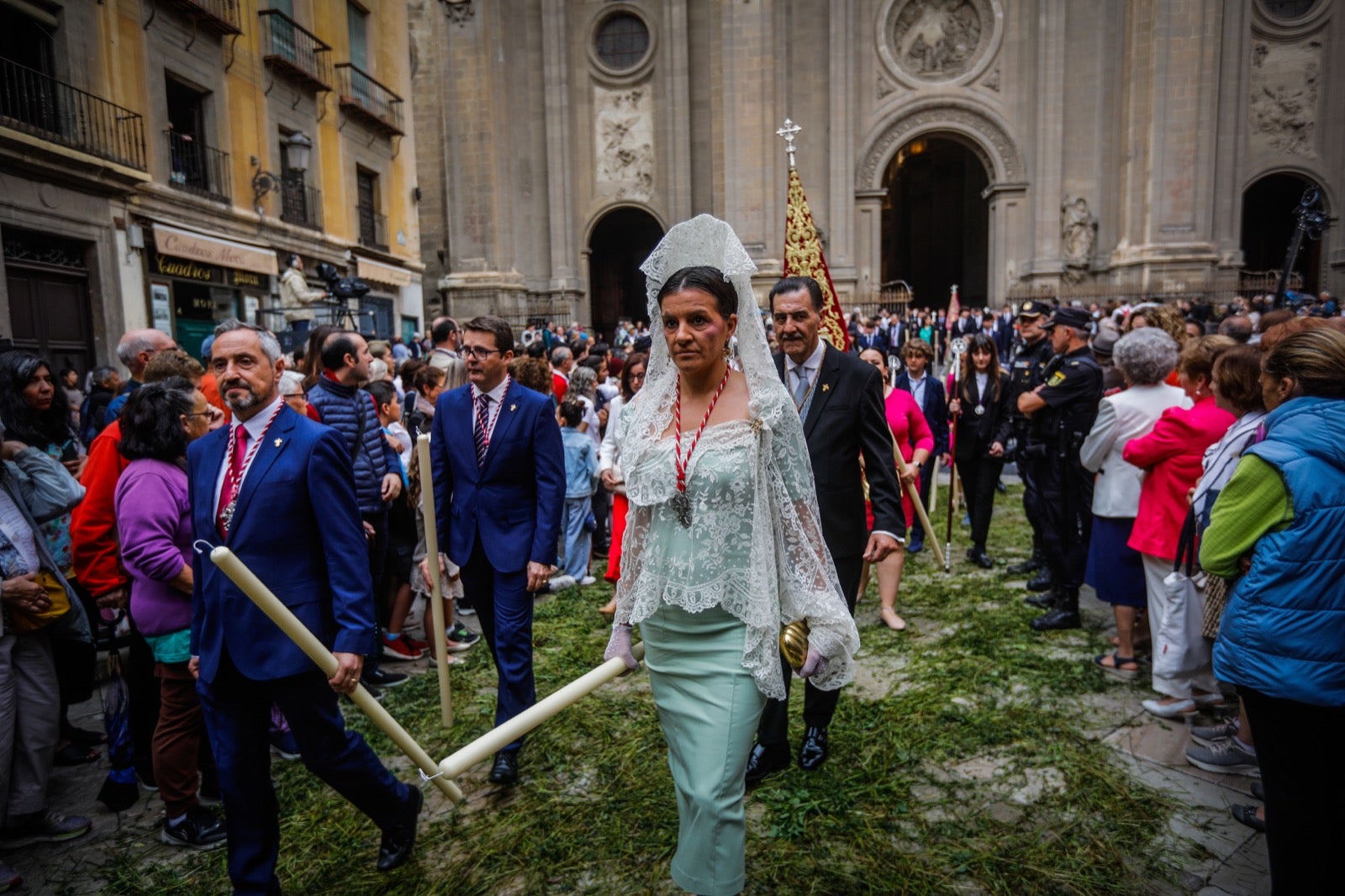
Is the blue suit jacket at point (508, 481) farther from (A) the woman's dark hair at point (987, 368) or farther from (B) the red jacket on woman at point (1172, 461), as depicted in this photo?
(A) the woman's dark hair at point (987, 368)

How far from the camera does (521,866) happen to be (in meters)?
3.21

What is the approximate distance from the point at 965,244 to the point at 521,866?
33.6 m

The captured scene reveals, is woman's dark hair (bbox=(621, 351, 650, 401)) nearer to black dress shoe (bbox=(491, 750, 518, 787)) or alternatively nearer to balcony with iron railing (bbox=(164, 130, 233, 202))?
black dress shoe (bbox=(491, 750, 518, 787))

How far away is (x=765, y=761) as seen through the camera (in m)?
3.78

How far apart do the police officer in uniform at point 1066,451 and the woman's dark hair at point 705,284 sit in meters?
4.02

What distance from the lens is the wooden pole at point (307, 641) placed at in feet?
6.94

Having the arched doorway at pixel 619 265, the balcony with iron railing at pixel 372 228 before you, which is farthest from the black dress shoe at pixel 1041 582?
the arched doorway at pixel 619 265

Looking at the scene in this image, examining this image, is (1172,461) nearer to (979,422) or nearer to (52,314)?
(979,422)

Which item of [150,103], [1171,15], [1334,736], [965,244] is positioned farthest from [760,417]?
[965,244]

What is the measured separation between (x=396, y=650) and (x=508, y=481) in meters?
2.41

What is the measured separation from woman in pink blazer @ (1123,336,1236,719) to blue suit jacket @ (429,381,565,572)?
3.29 metres

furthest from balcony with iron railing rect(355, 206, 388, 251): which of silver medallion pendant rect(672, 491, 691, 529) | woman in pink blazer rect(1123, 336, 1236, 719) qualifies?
silver medallion pendant rect(672, 491, 691, 529)

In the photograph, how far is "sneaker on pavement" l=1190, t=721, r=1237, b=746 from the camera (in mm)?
3957

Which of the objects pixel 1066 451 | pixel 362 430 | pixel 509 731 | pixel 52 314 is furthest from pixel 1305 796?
pixel 52 314
